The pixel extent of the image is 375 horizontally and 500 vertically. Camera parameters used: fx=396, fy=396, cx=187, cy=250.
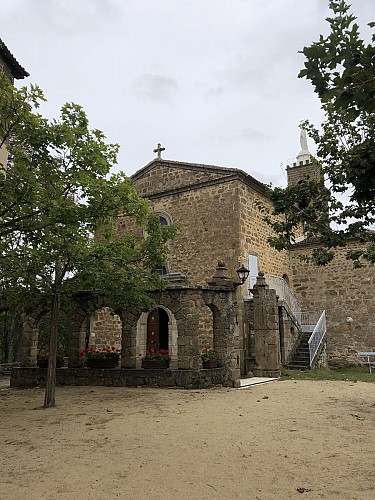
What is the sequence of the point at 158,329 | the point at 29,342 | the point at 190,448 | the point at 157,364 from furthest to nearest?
the point at 158,329
the point at 29,342
the point at 157,364
the point at 190,448

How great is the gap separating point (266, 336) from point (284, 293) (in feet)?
13.4

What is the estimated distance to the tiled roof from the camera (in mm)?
12034

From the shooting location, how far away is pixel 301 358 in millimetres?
14672

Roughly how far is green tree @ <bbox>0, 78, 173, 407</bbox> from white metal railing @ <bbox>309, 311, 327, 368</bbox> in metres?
7.41

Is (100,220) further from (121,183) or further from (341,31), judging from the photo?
(341,31)

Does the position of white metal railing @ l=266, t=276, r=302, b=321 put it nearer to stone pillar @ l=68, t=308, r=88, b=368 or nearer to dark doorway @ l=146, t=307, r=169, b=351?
dark doorway @ l=146, t=307, r=169, b=351

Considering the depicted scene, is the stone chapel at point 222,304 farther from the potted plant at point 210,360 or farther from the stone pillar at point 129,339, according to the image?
the potted plant at point 210,360

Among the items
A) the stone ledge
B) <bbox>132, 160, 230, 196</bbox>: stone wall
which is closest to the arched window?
<bbox>132, 160, 230, 196</bbox>: stone wall

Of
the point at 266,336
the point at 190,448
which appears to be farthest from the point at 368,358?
the point at 190,448

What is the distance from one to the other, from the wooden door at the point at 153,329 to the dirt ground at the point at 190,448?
22.3 ft

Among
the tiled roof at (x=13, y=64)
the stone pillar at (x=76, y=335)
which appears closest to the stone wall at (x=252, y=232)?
the stone pillar at (x=76, y=335)

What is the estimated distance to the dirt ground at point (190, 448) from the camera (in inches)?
143

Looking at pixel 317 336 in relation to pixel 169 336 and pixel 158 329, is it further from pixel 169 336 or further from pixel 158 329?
pixel 158 329

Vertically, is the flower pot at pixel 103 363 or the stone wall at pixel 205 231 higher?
the stone wall at pixel 205 231
